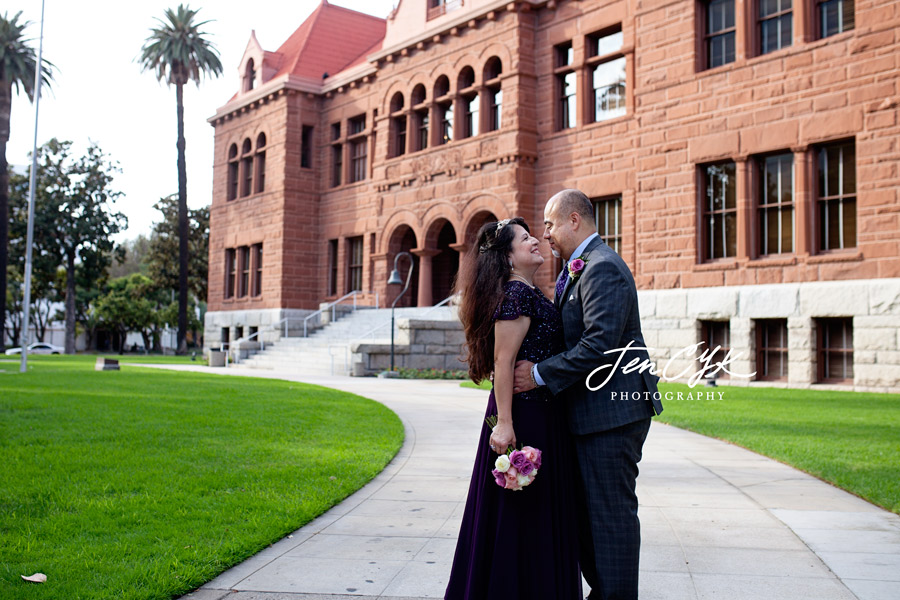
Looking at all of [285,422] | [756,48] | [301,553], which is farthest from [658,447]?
[756,48]

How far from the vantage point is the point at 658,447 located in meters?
9.42

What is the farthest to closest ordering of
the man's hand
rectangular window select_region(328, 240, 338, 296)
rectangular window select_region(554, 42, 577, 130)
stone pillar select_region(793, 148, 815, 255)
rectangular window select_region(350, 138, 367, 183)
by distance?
rectangular window select_region(328, 240, 338, 296) → rectangular window select_region(350, 138, 367, 183) → rectangular window select_region(554, 42, 577, 130) → stone pillar select_region(793, 148, 815, 255) → the man's hand

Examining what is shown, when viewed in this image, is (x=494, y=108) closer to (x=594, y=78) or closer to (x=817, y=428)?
(x=594, y=78)

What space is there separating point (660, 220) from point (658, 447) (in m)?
11.5

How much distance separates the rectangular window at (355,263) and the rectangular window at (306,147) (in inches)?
152

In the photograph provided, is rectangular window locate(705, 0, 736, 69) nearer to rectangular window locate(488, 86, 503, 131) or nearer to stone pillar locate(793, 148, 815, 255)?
stone pillar locate(793, 148, 815, 255)

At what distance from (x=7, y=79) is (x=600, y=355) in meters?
43.9

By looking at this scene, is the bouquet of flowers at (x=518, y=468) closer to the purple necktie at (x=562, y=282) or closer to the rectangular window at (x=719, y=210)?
the purple necktie at (x=562, y=282)

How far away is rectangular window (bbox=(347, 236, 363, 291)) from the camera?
31156mm

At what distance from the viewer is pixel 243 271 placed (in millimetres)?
35312

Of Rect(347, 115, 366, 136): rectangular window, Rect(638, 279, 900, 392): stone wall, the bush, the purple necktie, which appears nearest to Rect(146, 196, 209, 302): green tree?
Rect(347, 115, 366, 136): rectangular window

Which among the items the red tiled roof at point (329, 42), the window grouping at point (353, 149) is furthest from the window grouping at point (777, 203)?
the red tiled roof at point (329, 42)

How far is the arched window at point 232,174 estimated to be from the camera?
35938 millimetres

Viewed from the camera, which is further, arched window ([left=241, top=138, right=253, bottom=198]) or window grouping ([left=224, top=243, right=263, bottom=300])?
arched window ([left=241, top=138, right=253, bottom=198])
